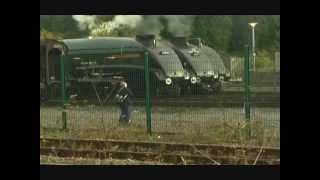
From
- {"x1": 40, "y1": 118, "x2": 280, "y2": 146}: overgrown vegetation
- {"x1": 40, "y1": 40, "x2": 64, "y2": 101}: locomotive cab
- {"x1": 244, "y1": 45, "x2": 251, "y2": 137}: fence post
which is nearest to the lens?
{"x1": 40, "y1": 118, "x2": 280, "y2": 146}: overgrown vegetation

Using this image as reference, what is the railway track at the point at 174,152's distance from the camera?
8.65 meters

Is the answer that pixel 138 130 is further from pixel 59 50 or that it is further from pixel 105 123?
pixel 59 50

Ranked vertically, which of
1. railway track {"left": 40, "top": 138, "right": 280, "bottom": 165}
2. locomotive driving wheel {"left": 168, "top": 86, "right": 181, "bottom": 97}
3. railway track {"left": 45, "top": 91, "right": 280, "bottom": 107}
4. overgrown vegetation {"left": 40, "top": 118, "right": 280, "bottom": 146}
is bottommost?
railway track {"left": 40, "top": 138, "right": 280, "bottom": 165}

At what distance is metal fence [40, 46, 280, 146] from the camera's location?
889 cm

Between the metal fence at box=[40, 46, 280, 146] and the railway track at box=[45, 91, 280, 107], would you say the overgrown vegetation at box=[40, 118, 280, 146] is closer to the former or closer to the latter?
the metal fence at box=[40, 46, 280, 146]

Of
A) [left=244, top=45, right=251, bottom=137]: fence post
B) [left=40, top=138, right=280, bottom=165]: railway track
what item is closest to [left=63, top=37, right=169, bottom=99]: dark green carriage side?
[left=40, top=138, right=280, bottom=165]: railway track

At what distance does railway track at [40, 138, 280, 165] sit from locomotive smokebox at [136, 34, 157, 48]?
5.37ft

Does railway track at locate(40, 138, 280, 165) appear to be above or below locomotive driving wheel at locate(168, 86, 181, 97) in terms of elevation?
below

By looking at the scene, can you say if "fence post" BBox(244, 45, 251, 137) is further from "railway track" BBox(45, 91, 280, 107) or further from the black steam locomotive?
the black steam locomotive

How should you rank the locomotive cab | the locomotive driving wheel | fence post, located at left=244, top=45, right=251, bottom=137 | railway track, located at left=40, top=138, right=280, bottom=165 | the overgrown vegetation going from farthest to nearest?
the locomotive cab
the locomotive driving wheel
fence post, located at left=244, top=45, right=251, bottom=137
the overgrown vegetation
railway track, located at left=40, top=138, right=280, bottom=165

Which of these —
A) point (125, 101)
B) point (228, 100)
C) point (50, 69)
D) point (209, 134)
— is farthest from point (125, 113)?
point (228, 100)

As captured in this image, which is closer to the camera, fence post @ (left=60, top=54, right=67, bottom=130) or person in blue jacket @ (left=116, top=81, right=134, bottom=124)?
person in blue jacket @ (left=116, top=81, right=134, bottom=124)

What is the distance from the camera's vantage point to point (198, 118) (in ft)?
29.5
